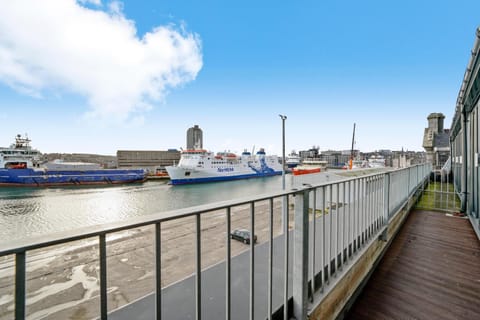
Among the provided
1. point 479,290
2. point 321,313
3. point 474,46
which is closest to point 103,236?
point 321,313

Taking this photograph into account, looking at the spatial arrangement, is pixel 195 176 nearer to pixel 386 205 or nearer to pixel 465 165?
pixel 465 165

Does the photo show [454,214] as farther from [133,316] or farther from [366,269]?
[133,316]

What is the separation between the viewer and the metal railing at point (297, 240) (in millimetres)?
630

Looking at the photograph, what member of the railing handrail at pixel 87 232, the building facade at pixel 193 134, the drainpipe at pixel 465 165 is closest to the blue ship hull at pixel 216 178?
the drainpipe at pixel 465 165

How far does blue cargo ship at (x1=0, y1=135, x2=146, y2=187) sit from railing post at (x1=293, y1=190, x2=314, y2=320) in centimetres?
3065

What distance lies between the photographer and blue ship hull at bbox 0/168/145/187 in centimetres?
2311

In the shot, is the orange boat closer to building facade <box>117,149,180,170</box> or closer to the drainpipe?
the drainpipe

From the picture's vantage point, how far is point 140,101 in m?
17.6

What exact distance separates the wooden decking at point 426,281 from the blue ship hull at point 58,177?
30418 millimetres

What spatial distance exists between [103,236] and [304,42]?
13548 millimetres

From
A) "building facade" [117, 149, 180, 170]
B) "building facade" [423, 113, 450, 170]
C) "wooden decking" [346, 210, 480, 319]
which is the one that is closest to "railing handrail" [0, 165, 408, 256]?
"wooden decking" [346, 210, 480, 319]

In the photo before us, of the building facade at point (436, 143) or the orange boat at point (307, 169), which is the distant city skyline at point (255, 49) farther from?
the orange boat at point (307, 169)

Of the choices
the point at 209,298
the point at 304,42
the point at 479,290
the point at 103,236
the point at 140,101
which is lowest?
the point at 479,290

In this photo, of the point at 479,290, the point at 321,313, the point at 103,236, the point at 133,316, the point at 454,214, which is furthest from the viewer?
the point at 454,214
